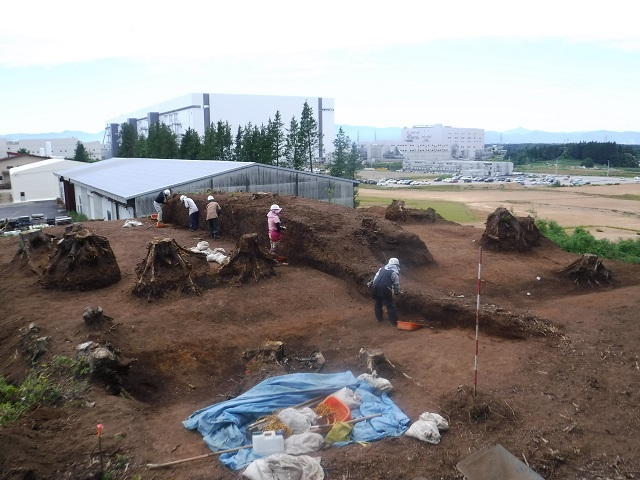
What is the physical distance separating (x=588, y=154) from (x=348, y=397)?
5021 inches

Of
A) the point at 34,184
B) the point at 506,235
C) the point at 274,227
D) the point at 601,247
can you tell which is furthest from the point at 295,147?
the point at 274,227

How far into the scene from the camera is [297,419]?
597 cm

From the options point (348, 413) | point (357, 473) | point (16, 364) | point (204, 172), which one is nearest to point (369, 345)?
point (348, 413)

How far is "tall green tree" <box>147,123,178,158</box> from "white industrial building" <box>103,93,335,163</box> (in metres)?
27.8

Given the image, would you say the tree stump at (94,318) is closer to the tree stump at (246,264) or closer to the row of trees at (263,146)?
the tree stump at (246,264)

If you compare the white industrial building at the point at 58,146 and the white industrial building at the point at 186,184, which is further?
the white industrial building at the point at 58,146

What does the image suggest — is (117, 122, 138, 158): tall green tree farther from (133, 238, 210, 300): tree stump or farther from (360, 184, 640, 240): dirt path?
(133, 238, 210, 300): tree stump

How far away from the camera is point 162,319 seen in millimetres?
10055

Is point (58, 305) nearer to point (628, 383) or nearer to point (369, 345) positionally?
point (369, 345)

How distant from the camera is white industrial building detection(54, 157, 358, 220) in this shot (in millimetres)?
23703

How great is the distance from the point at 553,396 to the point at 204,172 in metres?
22.4

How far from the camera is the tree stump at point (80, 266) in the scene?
39.4 feet

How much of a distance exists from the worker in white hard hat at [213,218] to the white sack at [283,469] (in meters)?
11.7

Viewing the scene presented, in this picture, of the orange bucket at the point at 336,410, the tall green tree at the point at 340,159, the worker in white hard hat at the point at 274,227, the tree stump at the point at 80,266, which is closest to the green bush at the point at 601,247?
the worker in white hard hat at the point at 274,227
